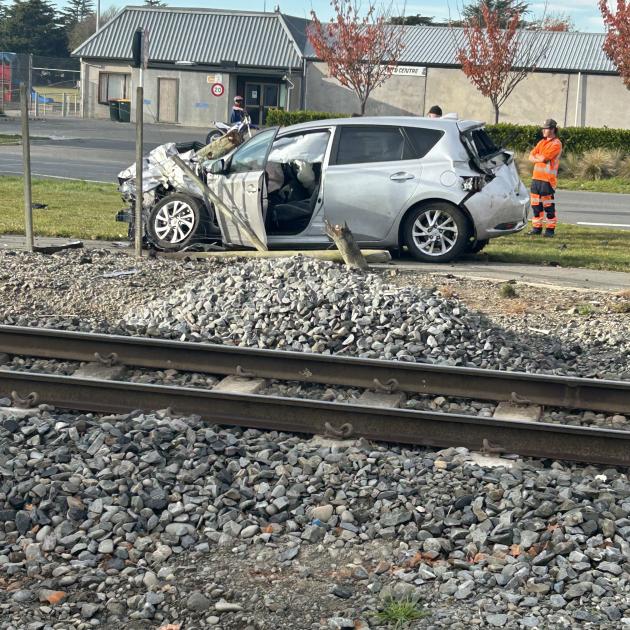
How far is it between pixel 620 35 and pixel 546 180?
1909cm

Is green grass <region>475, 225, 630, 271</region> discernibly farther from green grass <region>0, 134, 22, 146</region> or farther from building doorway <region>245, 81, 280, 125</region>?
building doorway <region>245, 81, 280, 125</region>

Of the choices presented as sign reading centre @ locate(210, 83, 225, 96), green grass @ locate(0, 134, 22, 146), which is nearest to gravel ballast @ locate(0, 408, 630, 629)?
Result: green grass @ locate(0, 134, 22, 146)

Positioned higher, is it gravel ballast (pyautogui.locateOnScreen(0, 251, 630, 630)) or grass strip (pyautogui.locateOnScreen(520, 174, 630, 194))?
grass strip (pyautogui.locateOnScreen(520, 174, 630, 194))

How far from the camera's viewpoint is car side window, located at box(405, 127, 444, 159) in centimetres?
1314

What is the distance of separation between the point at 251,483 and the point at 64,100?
173ft

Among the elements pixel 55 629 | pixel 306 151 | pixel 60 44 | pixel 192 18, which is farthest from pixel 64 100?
pixel 55 629

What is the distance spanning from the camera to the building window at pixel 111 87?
56.3 m

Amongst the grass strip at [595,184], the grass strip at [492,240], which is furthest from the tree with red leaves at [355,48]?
the grass strip at [492,240]

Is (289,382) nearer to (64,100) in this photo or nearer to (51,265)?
(51,265)

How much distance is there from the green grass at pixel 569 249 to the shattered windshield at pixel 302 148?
8.08 ft

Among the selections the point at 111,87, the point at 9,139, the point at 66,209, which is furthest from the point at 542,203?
the point at 111,87

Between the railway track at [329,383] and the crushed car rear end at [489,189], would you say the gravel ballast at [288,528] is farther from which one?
the crushed car rear end at [489,189]

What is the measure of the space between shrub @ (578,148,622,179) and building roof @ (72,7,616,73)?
58.7 feet

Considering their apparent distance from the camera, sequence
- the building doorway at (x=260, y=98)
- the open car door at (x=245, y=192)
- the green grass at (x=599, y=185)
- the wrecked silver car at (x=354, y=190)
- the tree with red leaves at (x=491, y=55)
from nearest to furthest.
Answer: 1. the open car door at (x=245, y=192)
2. the wrecked silver car at (x=354, y=190)
3. the green grass at (x=599, y=185)
4. the tree with red leaves at (x=491, y=55)
5. the building doorway at (x=260, y=98)
